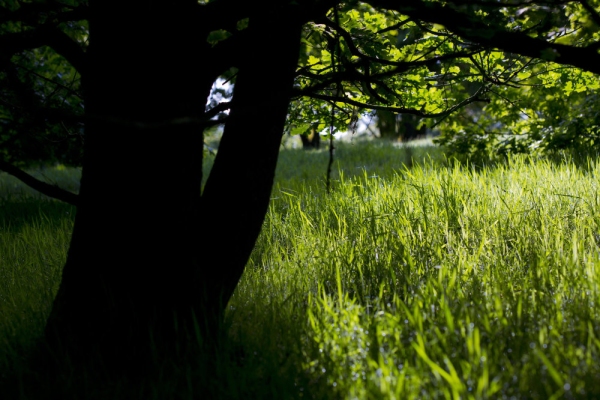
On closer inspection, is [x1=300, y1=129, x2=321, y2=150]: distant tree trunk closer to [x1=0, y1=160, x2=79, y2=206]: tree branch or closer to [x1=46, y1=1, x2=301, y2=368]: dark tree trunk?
[x1=46, y1=1, x2=301, y2=368]: dark tree trunk

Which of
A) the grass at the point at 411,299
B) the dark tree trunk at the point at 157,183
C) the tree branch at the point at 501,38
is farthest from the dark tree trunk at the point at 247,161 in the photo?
the tree branch at the point at 501,38

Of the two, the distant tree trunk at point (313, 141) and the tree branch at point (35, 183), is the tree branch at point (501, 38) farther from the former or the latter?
the distant tree trunk at point (313, 141)

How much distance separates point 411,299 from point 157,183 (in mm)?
1115

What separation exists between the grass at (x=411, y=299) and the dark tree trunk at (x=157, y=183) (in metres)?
0.24

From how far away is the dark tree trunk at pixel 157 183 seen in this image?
2180mm

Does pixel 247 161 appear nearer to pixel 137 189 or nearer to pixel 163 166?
pixel 163 166

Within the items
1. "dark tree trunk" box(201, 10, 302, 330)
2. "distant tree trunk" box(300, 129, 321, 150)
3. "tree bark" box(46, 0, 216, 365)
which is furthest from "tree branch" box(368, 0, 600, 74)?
"distant tree trunk" box(300, 129, 321, 150)

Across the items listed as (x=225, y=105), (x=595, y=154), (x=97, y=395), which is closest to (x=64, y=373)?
(x=97, y=395)

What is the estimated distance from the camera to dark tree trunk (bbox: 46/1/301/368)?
2180 mm

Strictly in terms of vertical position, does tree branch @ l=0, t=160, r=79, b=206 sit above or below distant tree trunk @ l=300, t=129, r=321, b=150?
below

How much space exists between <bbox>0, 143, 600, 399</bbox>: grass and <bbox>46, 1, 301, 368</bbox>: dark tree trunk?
24cm

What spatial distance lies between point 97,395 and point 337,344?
87 centimetres

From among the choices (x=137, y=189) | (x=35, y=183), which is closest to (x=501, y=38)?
(x=137, y=189)

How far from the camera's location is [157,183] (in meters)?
2.17
